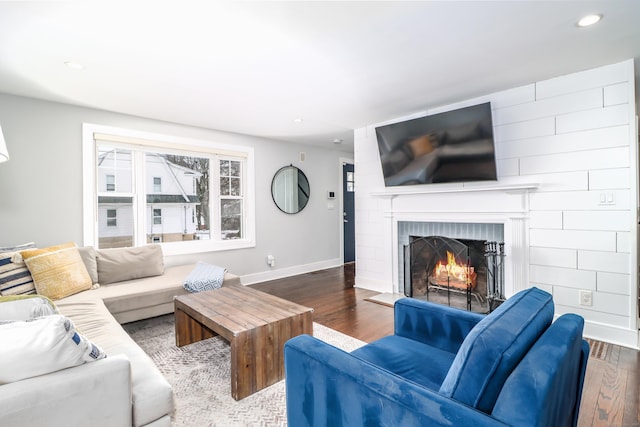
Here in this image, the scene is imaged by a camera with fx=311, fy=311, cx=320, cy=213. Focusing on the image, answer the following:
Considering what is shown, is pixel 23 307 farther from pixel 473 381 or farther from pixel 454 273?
pixel 454 273

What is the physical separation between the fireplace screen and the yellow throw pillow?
10.9ft

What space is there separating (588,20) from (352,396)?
2.47 m

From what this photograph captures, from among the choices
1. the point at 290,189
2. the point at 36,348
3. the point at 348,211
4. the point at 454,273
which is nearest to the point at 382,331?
the point at 454,273

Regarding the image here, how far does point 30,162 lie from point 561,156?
16.0 ft

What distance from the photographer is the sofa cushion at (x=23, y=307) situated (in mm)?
1241

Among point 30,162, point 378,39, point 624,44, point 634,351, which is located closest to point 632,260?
point 634,351

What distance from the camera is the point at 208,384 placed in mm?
1980

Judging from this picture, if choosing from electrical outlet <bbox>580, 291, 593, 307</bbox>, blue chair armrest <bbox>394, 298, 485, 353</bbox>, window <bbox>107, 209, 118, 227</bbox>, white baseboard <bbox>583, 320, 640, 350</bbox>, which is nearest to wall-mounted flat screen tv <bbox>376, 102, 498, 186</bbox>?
electrical outlet <bbox>580, 291, 593, 307</bbox>

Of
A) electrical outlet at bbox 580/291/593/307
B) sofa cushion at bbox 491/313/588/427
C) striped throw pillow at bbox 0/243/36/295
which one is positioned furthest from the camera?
electrical outlet at bbox 580/291/593/307

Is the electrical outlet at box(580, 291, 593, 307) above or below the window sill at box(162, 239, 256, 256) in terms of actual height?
below

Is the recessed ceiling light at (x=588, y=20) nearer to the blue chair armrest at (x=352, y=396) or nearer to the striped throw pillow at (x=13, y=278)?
the blue chair armrest at (x=352, y=396)

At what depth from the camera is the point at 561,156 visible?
106 inches

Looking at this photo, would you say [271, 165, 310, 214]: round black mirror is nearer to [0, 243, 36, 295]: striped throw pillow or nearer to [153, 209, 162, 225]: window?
[153, 209, 162, 225]: window

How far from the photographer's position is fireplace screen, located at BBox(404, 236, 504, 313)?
10.1 ft
